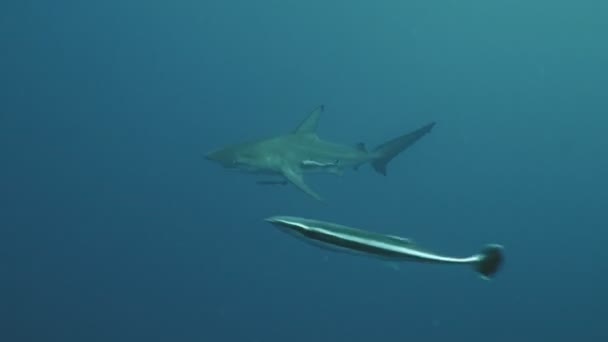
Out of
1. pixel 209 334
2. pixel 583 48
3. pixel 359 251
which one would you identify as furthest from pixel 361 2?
pixel 359 251

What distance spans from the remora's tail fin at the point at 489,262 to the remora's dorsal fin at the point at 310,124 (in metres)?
5.82

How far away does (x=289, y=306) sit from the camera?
1530 cm

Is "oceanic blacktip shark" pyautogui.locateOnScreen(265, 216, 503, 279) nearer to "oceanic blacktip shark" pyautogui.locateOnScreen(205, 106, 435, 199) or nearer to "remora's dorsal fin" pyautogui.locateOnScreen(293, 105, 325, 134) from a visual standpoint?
"oceanic blacktip shark" pyautogui.locateOnScreen(205, 106, 435, 199)

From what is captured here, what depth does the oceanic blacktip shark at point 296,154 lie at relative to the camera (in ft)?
24.6

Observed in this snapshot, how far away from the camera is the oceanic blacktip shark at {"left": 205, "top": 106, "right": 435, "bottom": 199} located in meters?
7.51

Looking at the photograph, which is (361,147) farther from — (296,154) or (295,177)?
(295,177)

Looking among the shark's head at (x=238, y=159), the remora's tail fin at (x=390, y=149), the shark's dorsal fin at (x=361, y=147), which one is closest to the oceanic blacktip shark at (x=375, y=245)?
the shark's head at (x=238, y=159)

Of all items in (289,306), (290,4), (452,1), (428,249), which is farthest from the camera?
(452,1)

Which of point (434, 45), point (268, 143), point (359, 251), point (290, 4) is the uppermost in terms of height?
point (434, 45)

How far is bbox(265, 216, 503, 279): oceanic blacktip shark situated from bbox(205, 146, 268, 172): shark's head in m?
5.40

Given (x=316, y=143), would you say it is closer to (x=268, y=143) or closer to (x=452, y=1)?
(x=268, y=143)

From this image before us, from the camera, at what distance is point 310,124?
7812mm

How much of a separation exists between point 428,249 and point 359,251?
0.76 feet

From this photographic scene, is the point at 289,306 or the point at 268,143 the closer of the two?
the point at 268,143
